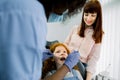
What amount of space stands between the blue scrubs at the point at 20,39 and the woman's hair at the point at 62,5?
0.18 metres

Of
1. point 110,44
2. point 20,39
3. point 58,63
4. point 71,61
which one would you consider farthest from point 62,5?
point 110,44

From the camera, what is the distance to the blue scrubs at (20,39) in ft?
2.21

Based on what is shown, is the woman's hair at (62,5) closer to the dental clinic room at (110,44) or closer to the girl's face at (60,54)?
the girl's face at (60,54)

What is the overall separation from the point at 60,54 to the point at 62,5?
1.45 m

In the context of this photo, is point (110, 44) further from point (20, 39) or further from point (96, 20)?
point (20, 39)

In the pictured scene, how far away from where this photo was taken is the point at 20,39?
69cm

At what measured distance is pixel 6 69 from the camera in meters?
0.68

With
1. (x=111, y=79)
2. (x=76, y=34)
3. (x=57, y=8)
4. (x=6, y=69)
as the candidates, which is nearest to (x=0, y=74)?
(x=6, y=69)

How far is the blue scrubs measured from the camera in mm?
674

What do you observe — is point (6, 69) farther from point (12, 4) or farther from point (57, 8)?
point (57, 8)

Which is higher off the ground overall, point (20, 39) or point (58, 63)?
point (20, 39)

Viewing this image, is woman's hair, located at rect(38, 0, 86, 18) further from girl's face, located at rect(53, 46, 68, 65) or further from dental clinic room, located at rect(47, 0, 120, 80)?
dental clinic room, located at rect(47, 0, 120, 80)

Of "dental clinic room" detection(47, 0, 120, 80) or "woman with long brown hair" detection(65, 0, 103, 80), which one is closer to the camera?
"woman with long brown hair" detection(65, 0, 103, 80)

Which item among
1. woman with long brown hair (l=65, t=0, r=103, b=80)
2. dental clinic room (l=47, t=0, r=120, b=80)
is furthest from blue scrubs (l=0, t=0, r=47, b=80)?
dental clinic room (l=47, t=0, r=120, b=80)
